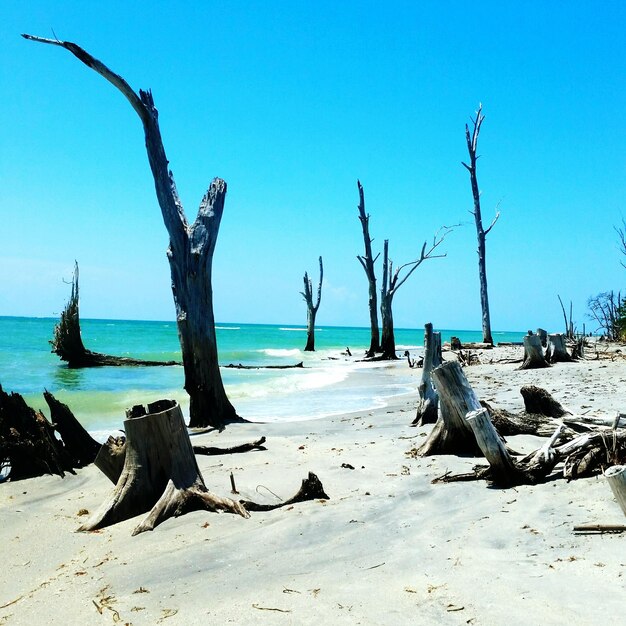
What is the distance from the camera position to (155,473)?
4.69m

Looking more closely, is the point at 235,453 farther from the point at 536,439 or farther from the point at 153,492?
the point at 536,439

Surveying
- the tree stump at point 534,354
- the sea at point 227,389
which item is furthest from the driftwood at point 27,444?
the tree stump at point 534,354

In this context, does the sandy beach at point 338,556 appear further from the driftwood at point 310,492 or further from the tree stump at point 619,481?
the tree stump at point 619,481

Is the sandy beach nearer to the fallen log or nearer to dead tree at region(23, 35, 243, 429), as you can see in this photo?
the fallen log

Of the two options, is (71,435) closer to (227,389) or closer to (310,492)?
(310,492)

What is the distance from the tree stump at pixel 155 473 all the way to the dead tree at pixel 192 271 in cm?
429

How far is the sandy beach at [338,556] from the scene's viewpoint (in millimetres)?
2688

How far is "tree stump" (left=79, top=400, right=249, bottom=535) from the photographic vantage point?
4453mm

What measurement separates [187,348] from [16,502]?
4.23 meters

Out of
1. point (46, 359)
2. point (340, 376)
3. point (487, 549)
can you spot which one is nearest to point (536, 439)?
point (487, 549)

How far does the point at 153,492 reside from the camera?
15.3ft

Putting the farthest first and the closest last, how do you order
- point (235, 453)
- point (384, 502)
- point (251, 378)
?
point (251, 378), point (235, 453), point (384, 502)

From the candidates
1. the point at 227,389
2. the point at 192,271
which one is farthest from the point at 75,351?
the point at 192,271

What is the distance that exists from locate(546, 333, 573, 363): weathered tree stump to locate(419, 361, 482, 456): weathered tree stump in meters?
10.9
